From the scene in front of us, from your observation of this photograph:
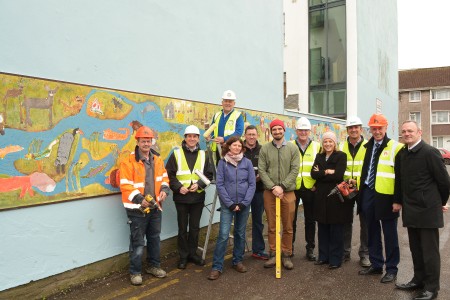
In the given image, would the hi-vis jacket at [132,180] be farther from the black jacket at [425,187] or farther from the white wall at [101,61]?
the black jacket at [425,187]

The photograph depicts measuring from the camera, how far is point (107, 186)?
4.94 m

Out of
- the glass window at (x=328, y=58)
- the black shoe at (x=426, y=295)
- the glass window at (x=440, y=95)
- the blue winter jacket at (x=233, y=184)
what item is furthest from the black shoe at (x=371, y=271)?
the glass window at (x=440, y=95)

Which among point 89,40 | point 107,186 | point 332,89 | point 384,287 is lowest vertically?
point 384,287

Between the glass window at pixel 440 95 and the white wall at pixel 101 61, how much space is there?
42.3 m

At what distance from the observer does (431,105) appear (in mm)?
42375

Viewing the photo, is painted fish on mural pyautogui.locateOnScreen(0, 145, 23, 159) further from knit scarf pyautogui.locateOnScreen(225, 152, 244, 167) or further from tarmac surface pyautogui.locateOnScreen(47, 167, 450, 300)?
knit scarf pyautogui.locateOnScreen(225, 152, 244, 167)

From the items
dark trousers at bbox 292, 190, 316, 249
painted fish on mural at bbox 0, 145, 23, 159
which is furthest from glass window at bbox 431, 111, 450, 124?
painted fish on mural at bbox 0, 145, 23, 159

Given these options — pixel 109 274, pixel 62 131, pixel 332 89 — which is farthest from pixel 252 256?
pixel 332 89

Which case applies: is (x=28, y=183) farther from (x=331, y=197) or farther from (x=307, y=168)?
(x=331, y=197)

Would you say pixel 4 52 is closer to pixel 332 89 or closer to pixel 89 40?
pixel 89 40

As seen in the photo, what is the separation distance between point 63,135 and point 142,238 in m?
1.65

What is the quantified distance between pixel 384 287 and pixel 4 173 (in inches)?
184

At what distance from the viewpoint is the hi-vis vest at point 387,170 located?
4.82 meters

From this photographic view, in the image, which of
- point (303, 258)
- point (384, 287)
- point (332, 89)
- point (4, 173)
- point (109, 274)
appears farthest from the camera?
point (332, 89)
